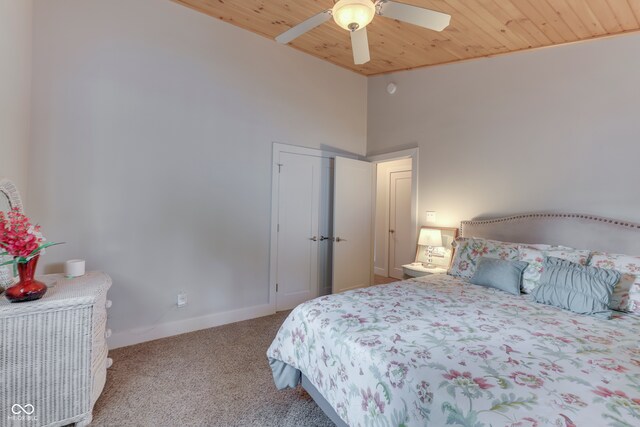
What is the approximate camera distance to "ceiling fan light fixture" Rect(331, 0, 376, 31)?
5.77 ft

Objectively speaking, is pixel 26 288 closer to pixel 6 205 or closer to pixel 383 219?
pixel 6 205

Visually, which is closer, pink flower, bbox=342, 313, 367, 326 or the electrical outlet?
pink flower, bbox=342, 313, 367, 326

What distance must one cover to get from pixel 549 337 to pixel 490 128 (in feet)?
7.87

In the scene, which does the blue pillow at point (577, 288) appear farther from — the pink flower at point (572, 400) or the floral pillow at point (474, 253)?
the pink flower at point (572, 400)

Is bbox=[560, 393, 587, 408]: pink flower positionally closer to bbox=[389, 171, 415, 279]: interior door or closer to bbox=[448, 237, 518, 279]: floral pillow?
bbox=[448, 237, 518, 279]: floral pillow

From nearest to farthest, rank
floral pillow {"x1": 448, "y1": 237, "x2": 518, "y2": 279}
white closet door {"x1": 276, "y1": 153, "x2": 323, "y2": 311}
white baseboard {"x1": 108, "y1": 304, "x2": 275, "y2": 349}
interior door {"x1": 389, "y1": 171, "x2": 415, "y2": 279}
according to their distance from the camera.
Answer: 1. floral pillow {"x1": 448, "y1": 237, "x2": 518, "y2": 279}
2. white baseboard {"x1": 108, "y1": 304, "x2": 275, "y2": 349}
3. white closet door {"x1": 276, "y1": 153, "x2": 323, "y2": 311}
4. interior door {"x1": 389, "y1": 171, "x2": 415, "y2": 279}

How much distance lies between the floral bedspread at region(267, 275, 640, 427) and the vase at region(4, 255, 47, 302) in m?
1.40

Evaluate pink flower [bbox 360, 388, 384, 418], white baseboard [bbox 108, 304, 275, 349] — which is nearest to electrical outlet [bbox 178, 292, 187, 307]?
white baseboard [bbox 108, 304, 275, 349]

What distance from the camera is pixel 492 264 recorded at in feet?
7.93

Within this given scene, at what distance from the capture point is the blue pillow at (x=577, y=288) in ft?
5.93

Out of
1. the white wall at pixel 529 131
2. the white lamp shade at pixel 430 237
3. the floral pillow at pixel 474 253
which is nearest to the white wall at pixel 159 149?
the white wall at pixel 529 131

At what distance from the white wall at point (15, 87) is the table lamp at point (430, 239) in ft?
12.2

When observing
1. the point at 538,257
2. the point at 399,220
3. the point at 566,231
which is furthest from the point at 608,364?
the point at 399,220

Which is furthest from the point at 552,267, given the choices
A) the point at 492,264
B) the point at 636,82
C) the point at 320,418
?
the point at 320,418
